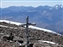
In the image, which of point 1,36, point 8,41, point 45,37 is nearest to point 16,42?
point 8,41

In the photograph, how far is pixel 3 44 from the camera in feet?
57.9

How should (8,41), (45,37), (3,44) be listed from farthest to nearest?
(45,37), (8,41), (3,44)

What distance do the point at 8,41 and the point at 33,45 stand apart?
7.23 ft

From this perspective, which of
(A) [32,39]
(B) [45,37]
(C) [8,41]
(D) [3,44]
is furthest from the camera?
(B) [45,37]

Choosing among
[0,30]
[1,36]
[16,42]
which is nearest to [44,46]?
[16,42]

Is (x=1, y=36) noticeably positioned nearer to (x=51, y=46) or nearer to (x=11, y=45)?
(x=11, y=45)

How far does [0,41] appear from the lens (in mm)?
18438

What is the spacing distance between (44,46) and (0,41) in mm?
3192

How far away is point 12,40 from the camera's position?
1945 cm

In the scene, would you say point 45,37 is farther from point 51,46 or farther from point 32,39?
point 51,46

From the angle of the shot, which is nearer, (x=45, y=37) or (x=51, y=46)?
(x=51, y=46)

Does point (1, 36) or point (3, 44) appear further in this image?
point (1, 36)

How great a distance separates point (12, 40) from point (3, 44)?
6.13 ft

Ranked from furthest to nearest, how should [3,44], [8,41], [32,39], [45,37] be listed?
[45,37] → [32,39] → [8,41] → [3,44]
